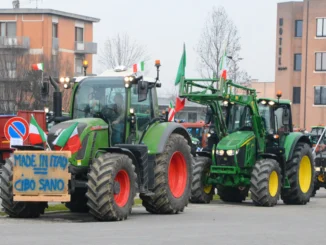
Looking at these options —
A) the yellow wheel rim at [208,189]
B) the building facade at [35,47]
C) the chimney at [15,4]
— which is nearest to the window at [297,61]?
the building facade at [35,47]

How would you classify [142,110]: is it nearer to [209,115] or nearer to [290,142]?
[209,115]

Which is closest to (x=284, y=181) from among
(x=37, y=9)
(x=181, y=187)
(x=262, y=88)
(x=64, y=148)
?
(x=181, y=187)

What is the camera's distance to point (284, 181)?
2564 centimetres

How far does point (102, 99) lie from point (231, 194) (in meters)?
7.54

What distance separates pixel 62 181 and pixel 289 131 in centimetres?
982

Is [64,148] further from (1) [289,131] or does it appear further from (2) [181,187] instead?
(1) [289,131]

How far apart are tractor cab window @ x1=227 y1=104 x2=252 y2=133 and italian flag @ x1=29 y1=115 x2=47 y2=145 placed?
7835 mm

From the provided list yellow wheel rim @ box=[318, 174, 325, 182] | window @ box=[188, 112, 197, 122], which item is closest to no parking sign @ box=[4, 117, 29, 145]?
yellow wheel rim @ box=[318, 174, 325, 182]

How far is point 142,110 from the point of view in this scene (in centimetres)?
2048

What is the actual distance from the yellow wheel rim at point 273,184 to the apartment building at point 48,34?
161 feet

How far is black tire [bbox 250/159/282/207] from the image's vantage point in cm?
2419

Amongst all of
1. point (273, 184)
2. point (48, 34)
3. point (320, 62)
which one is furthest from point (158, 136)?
point (320, 62)

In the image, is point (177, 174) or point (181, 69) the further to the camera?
point (181, 69)

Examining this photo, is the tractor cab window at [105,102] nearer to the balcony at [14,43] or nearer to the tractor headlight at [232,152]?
the tractor headlight at [232,152]
